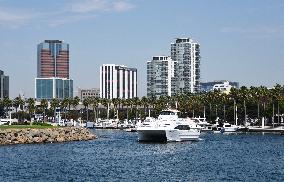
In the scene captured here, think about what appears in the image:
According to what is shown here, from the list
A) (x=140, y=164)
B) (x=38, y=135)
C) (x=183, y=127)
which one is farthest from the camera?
(x=183, y=127)

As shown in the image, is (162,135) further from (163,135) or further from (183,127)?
(183,127)

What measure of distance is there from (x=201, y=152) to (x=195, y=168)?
29.5 meters

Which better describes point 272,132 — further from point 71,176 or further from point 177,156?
point 71,176

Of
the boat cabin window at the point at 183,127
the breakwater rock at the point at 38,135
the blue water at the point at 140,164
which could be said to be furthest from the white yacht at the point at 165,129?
the breakwater rock at the point at 38,135

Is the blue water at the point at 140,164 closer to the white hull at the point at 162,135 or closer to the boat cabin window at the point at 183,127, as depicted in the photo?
the white hull at the point at 162,135

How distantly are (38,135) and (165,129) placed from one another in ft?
87.9

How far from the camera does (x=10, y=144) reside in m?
122

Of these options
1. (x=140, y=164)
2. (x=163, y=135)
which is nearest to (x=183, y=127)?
(x=163, y=135)

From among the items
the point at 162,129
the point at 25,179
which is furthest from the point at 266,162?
the point at 162,129

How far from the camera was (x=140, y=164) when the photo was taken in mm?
83188

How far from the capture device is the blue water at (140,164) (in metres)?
68.2

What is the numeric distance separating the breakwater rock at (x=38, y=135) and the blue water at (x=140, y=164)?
1003 cm

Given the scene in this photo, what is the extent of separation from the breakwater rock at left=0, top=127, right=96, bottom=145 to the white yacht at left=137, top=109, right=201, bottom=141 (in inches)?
712

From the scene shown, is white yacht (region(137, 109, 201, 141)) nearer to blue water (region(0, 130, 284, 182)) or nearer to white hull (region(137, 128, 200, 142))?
white hull (region(137, 128, 200, 142))
